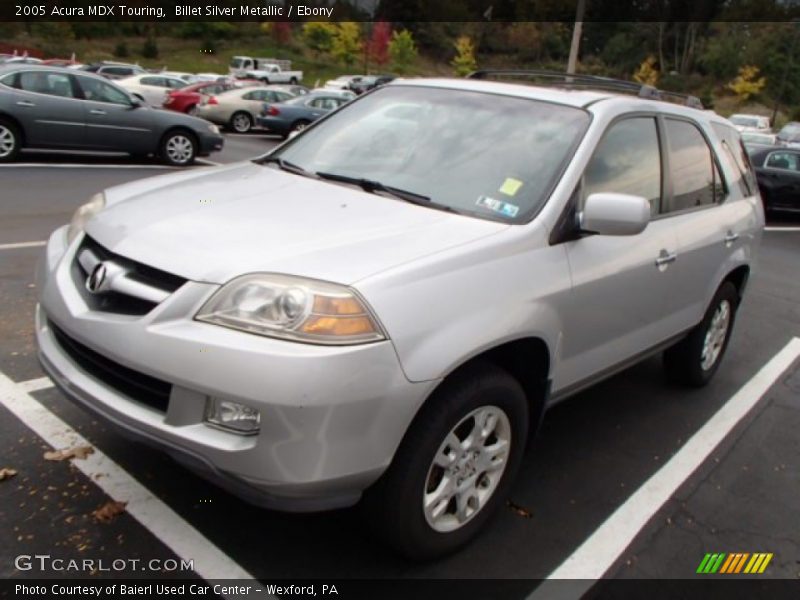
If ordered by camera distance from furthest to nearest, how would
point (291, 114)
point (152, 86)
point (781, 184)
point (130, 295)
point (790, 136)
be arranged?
point (790, 136) → point (152, 86) → point (291, 114) → point (781, 184) → point (130, 295)

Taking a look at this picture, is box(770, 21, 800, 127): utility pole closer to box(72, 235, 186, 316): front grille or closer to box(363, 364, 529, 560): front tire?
box(363, 364, 529, 560): front tire

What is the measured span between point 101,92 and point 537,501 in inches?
431

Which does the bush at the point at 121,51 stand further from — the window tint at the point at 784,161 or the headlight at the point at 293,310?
the headlight at the point at 293,310

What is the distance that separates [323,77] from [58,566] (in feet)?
226

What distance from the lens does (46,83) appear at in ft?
36.6

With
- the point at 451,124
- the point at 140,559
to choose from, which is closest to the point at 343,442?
the point at 140,559

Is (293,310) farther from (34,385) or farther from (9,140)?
(9,140)

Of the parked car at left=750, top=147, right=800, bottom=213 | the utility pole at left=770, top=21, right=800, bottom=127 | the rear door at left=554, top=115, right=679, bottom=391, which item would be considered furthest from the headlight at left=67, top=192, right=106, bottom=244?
the utility pole at left=770, top=21, right=800, bottom=127

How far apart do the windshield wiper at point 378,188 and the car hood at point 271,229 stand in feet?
0.19

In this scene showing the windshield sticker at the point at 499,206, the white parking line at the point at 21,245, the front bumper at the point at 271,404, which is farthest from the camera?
the white parking line at the point at 21,245

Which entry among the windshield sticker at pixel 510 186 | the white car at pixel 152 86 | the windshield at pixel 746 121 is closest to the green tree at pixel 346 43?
the windshield at pixel 746 121

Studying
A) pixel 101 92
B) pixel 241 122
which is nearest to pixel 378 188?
pixel 101 92

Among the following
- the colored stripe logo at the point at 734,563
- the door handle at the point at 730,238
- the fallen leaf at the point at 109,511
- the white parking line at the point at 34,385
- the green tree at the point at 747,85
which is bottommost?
the colored stripe logo at the point at 734,563

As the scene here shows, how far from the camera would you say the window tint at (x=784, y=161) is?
1454 cm
